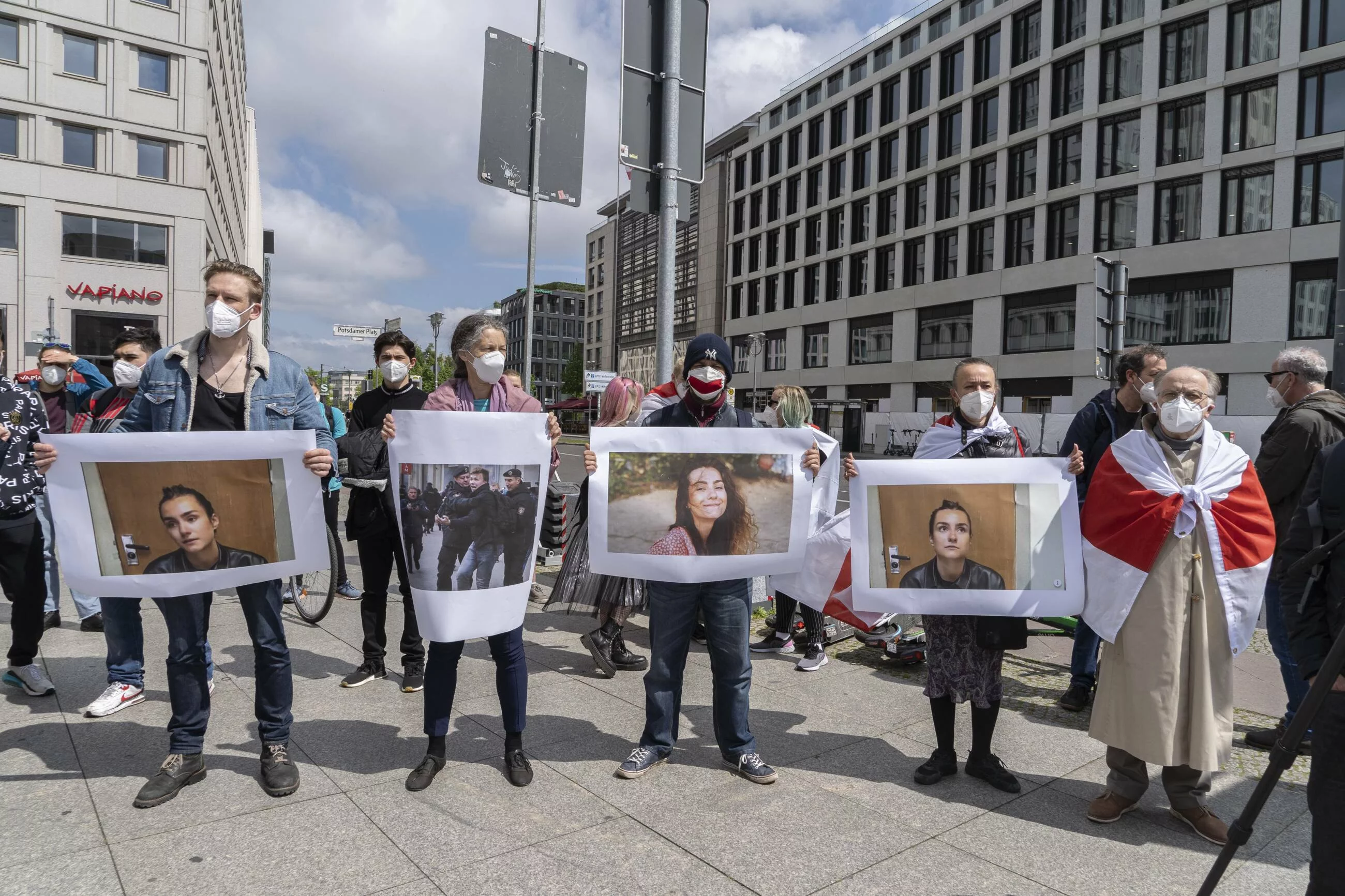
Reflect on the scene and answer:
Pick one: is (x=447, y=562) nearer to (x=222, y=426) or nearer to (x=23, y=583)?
(x=222, y=426)

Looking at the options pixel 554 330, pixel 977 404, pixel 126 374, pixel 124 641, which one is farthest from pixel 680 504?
pixel 554 330

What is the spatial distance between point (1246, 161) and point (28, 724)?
130 ft

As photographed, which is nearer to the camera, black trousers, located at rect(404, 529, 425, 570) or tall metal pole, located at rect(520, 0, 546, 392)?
black trousers, located at rect(404, 529, 425, 570)

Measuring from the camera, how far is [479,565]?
11.9 feet

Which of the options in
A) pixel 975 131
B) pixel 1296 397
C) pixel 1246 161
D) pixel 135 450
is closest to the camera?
pixel 135 450

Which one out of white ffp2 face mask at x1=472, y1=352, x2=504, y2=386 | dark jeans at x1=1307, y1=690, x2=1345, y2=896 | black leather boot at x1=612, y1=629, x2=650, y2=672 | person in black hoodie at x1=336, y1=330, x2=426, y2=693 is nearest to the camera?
dark jeans at x1=1307, y1=690, x2=1345, y2=896

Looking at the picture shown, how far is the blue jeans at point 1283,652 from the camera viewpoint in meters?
4.29

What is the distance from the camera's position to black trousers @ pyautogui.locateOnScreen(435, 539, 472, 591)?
11.7 feet

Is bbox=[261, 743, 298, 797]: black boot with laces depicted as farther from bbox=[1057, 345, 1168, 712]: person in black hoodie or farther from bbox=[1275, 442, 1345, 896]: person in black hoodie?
A: bbox=[1057, 345, 1168, 712]: person in black hoodie

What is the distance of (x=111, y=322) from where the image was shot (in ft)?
110

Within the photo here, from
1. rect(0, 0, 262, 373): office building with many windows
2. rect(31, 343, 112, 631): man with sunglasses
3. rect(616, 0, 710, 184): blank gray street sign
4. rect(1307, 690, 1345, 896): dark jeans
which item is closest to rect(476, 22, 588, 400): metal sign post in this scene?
rect(616, 0, 710, 184): blank gray street sign

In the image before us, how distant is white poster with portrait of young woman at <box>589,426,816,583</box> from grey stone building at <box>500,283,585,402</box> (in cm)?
11654

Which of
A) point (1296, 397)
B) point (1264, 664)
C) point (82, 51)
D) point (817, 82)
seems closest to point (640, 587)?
point (1296, 397)

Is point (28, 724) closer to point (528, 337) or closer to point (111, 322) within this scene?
point (528, 337)
